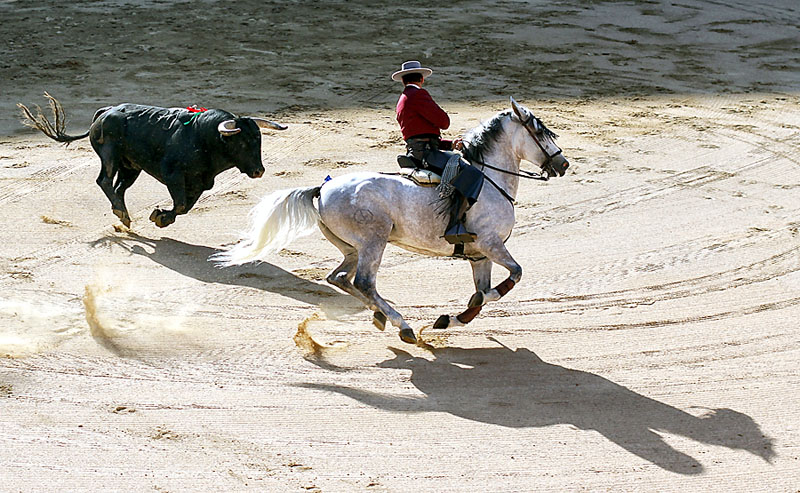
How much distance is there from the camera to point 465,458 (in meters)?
5.81

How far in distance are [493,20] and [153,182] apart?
876 cm

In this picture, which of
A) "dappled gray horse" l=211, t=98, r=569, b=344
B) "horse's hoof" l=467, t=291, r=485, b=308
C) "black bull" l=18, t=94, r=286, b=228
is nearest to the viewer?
"horse's hoof" l=467, t=291, r=485, b=308

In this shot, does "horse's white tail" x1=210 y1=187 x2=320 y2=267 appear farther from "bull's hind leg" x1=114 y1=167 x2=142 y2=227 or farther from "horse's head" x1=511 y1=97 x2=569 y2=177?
"bull's hind leg" x1=114 y1=167 x2=142 y2=227

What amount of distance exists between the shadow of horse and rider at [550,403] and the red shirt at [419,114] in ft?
5.59

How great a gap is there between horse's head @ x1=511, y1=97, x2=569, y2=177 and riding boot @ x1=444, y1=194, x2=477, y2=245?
74 centimetres

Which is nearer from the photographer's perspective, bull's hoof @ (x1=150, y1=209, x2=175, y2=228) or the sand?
the sand

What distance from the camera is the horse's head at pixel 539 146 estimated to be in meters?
7.58

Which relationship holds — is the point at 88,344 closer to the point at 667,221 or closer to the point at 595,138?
the point at 667,221

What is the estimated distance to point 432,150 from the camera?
749 cm

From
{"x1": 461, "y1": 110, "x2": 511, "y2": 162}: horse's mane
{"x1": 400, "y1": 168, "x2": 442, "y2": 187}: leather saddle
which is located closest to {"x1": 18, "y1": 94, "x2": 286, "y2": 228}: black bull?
{"x1": 400, "y1": 168, "x2": 442, "y2": 187}: leather saddle

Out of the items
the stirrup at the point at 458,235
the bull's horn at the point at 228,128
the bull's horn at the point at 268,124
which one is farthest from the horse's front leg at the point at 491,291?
the bull's horn at the point at 228,128

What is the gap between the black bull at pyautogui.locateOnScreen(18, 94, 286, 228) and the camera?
949 cm

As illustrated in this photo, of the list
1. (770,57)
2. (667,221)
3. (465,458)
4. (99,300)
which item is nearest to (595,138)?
(667,221)

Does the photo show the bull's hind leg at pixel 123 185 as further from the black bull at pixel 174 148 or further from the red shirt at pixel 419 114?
the red shirt at pixel 419 114
